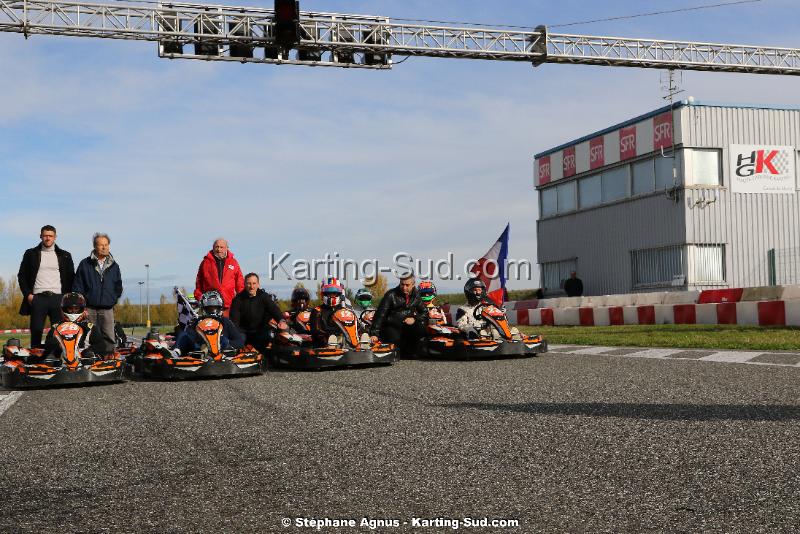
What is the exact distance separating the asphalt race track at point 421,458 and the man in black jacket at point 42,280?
2.48 metres

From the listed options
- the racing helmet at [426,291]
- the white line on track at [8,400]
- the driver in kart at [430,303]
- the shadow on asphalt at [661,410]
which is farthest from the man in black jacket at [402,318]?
the shadow on asphalt at [661,410]

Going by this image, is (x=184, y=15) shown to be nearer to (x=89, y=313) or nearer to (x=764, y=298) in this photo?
(x=89, y=313)

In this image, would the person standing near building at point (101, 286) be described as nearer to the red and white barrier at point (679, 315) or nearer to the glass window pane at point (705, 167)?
the red and white barrier at point (679, 315)

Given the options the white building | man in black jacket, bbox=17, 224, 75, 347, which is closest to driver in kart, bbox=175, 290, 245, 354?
man in black jacket, bbox=17, 224, 75, 347

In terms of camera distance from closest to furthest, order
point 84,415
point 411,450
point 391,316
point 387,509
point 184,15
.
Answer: point 387,509 → point 411,450 → point 84,415 → point 391,316 → point 184,15

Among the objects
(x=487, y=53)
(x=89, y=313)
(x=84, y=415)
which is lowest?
(x=84, y=415)

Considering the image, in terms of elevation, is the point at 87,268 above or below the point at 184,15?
below

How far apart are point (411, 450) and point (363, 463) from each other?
1.44 ft

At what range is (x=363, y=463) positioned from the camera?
4.70 m

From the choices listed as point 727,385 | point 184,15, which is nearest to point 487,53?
point 184,15

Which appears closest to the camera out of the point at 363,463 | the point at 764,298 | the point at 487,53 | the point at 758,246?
the point at 363,463

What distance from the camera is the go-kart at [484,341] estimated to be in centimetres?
1216

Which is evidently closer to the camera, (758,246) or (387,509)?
(387,509)

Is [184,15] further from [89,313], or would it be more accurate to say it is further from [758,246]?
[758,246]
